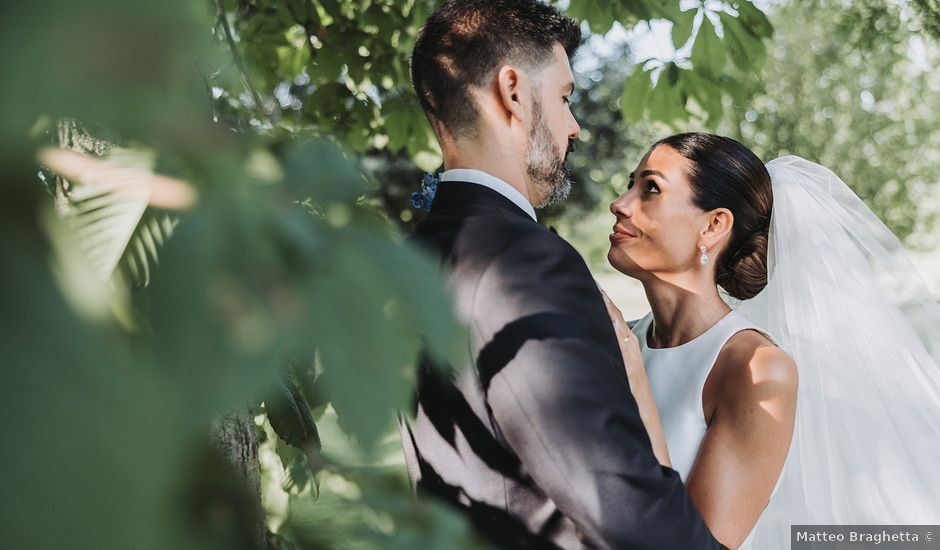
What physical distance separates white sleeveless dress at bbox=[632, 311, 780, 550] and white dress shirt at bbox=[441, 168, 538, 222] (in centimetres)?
118

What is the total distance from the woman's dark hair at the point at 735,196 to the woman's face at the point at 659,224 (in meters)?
0.06

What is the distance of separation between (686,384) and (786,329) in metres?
0.74

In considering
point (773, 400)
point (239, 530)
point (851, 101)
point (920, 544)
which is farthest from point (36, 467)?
point (851, 101)

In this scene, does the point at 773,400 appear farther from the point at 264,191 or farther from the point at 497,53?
the point at 264,191

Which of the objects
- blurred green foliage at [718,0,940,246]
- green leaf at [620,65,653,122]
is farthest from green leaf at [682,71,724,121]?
blurred green foliage at [718,0,940,246]

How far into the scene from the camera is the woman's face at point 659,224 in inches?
117

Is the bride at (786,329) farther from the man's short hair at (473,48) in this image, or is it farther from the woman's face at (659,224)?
the man's short hair at (473,48)

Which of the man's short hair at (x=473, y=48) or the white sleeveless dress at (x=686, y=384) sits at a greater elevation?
the man's short hair at (x=473, y=48)

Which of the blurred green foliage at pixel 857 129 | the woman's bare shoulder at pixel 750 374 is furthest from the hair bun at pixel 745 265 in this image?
the blurred green foliage at pixel 857 129

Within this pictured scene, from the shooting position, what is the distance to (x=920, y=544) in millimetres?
3025

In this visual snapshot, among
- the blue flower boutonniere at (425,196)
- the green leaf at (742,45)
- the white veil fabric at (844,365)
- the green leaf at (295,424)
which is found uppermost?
the green leaf at (742,45)

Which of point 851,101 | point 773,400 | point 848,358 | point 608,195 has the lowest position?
point 851,101

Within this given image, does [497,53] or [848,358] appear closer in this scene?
[497,53]

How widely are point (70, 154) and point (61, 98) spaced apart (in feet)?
0.50
